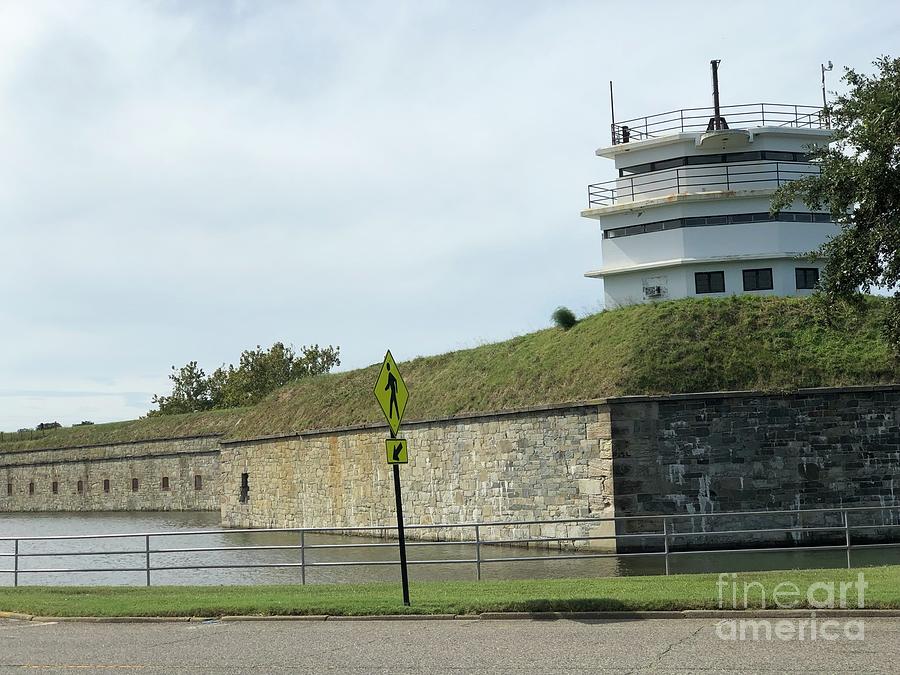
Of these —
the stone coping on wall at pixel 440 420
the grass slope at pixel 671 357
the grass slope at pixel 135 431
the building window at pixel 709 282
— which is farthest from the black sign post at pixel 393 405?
the grass slope at pixel 135 431

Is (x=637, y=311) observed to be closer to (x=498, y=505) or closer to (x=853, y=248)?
(x=498, y=505)

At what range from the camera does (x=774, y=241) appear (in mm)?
42406

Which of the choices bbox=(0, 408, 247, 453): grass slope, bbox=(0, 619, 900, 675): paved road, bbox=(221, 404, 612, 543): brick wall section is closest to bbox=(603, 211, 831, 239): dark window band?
bbox=(221, 404, 612, 543): brick wall section

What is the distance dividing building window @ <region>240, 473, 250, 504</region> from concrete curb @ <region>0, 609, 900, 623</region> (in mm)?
33173

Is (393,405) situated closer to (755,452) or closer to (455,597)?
(455,597)

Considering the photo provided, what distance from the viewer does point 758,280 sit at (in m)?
42.5

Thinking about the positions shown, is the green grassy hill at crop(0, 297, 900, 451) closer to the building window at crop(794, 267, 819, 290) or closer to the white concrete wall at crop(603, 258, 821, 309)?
the white concrete wall at crop(603, 258, 821, 309)

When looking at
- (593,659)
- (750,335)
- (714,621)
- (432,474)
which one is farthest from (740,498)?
(593,659)

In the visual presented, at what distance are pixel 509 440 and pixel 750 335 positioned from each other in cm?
773

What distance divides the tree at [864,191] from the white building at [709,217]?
2024 centimetres

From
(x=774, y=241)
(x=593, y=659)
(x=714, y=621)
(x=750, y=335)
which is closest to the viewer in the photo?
(x=593, y=659)

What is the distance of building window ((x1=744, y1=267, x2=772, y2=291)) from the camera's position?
42375mm

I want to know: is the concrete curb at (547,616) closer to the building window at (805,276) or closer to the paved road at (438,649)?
the paved road at (438,649)

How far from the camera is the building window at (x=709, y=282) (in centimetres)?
4281
